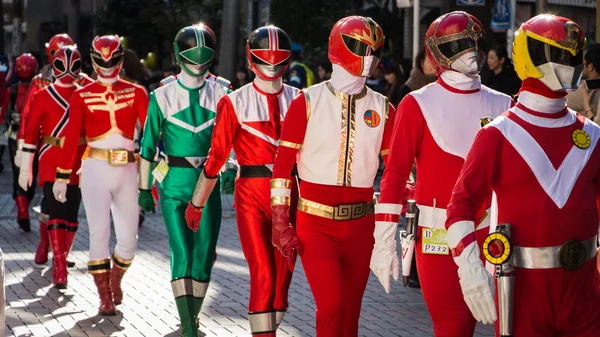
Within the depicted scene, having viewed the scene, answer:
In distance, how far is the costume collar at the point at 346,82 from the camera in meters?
6.71

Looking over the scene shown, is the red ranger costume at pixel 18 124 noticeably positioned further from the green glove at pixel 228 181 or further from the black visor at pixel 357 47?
the black visor at pixel 357 47

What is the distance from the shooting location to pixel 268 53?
7656 mm

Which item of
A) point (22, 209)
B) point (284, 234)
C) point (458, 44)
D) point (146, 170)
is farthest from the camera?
point (22, 209)

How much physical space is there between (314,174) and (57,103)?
4.79 meters

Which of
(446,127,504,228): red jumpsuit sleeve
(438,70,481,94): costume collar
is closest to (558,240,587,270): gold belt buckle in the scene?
(446,127,504,228): red jumpsuit sleeve

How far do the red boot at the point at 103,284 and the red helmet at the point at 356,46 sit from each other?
3373mm

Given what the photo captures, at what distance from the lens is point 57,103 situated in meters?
10.9

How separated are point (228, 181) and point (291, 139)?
1.97 m

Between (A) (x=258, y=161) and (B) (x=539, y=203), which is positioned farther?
(A) (x=258, y=161)

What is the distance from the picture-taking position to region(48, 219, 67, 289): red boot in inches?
413

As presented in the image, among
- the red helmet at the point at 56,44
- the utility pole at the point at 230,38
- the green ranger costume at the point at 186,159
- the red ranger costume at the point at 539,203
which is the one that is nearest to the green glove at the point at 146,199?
the green ranger costume at the point at 186,159

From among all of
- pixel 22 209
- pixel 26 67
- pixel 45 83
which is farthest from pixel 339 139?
pixel 26 67

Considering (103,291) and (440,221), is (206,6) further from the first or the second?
(440,221)

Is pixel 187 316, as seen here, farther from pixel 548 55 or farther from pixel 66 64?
pixel 548 55
